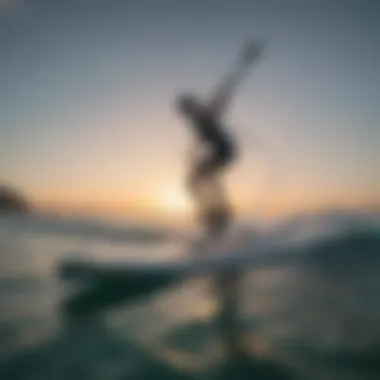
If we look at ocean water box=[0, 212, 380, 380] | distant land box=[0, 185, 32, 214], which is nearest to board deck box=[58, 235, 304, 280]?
ocean water box=[0, 212, 380, 380]

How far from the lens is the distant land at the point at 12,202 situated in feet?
4.66

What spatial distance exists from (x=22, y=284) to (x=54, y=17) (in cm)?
76

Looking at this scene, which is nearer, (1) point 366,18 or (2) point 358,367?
(2) point 358,367

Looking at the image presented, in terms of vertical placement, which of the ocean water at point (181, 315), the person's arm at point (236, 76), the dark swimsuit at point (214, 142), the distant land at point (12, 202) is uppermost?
the person's arm at point (236, 76)

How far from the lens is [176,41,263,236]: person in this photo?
142 cm

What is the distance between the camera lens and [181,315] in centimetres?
A: 140

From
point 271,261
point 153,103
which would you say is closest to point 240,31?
point 153,103

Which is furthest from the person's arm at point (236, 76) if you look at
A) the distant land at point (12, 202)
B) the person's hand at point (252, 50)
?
the distant land at point (12, 202)

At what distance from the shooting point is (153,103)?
1451 millimetres

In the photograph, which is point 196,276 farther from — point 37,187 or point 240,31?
point 240,31

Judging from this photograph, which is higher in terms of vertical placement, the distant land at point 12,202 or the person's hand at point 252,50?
the person's hand at point 252,50

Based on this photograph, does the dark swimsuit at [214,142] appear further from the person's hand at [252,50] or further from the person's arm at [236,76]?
the person's hand at [252,50]

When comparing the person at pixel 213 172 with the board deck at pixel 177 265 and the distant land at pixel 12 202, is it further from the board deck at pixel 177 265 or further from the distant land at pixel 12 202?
the distant land at pixel 12 202

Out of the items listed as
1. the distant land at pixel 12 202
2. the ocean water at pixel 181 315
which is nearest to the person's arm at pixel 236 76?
the ocean water at pixel 181 315
